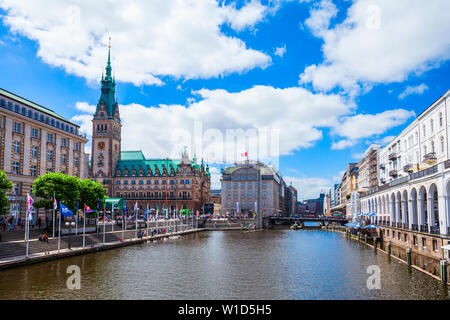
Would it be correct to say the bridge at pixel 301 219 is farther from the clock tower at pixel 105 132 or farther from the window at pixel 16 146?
the window at pixel 16 146

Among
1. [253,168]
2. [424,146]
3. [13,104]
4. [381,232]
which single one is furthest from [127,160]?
[424,146]

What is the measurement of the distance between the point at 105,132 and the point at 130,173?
22.6m

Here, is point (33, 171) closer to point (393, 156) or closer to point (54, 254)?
point (54, 254)

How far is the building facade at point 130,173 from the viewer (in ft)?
565

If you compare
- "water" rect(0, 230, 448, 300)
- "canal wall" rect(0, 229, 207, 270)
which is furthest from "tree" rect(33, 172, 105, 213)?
"water" rect(0, 230, 448, 300)

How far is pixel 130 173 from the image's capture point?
7028 inches

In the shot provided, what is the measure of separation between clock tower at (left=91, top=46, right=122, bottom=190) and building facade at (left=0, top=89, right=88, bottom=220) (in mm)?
81003

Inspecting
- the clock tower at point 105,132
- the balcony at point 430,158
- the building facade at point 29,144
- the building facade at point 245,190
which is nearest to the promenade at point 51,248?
the building facade at point 29,144

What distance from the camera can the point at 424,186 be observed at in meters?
57.1

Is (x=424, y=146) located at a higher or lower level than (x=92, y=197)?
higher

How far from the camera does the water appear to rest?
3366 centimetres
